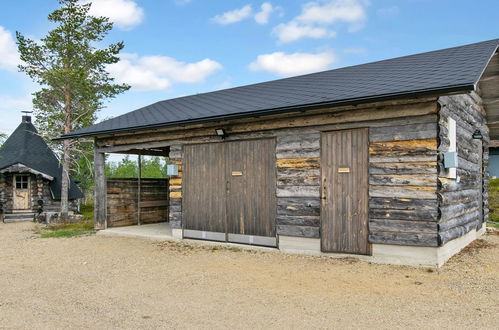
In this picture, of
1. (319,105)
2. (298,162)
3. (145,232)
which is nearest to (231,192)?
(298,162)

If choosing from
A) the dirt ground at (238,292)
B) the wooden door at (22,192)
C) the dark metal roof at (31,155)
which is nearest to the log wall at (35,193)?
the wooden door at (22,192)

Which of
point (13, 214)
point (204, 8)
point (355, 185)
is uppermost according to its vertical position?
point (204, 8)

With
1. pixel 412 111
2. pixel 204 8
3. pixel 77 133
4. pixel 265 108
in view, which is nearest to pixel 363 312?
pixel 412 111

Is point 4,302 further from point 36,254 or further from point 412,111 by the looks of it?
point 412,111

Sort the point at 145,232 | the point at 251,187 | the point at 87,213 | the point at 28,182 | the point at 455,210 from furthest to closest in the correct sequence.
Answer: the point at 87,213
the point at 28,182
the point at 145,232
the point at 251,187
the point at 455,210

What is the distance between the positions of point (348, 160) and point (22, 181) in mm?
15105

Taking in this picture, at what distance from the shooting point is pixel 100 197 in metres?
11.1

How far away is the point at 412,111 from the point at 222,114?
12.2ft

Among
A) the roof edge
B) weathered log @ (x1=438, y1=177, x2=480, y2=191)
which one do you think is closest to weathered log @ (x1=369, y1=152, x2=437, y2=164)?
weathered log @ (x1=438, y1=177, x2=480, y2=191)

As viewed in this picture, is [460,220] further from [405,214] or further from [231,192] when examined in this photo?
[231,192]

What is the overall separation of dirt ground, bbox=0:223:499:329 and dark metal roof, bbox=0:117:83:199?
395 inches

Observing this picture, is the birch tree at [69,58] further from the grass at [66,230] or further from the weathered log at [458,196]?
the weathered log at [458,196]

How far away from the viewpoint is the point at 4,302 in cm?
477

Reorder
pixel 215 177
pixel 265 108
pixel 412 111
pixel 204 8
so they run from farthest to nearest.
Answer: pixel 204 8 < pixel 215 177 < pixel 265 108 < pixel 412 111
